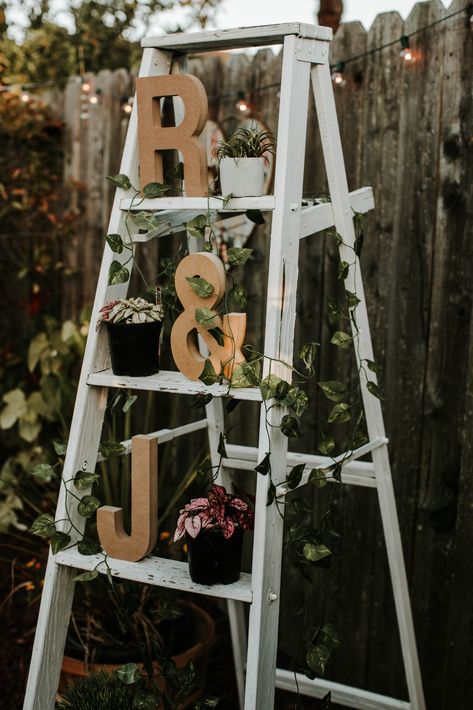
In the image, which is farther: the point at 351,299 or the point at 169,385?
the point at 351,299

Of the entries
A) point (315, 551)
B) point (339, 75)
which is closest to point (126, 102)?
point (339, 75)

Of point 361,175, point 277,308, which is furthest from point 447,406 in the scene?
point 277,308

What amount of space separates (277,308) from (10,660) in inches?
75.4

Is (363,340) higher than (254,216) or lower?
lower

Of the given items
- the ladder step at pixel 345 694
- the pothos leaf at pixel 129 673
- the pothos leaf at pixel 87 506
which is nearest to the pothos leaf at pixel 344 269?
the pothos leaf at pixel 87 506

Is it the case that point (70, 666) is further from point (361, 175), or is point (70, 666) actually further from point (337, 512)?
point (361, 175)

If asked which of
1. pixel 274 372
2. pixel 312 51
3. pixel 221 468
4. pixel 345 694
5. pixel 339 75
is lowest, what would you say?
pixel 345 694

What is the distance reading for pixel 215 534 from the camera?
1718mm

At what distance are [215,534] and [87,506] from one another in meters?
0.34

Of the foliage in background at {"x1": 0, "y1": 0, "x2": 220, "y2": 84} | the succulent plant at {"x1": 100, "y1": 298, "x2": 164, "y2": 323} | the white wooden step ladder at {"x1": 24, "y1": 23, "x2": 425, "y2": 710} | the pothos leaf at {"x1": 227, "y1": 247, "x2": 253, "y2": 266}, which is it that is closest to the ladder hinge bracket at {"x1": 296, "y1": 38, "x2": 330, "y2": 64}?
the white wooden step ladder at {"x1": 24, "y1": 23, "x2": 425, "y2": 710}

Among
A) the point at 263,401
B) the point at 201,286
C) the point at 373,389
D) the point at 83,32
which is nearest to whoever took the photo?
the point at 263,401

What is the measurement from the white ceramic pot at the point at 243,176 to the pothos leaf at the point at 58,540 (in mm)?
871

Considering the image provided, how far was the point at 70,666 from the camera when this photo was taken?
2373mm

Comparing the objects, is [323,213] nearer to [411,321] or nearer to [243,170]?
[243,170]
